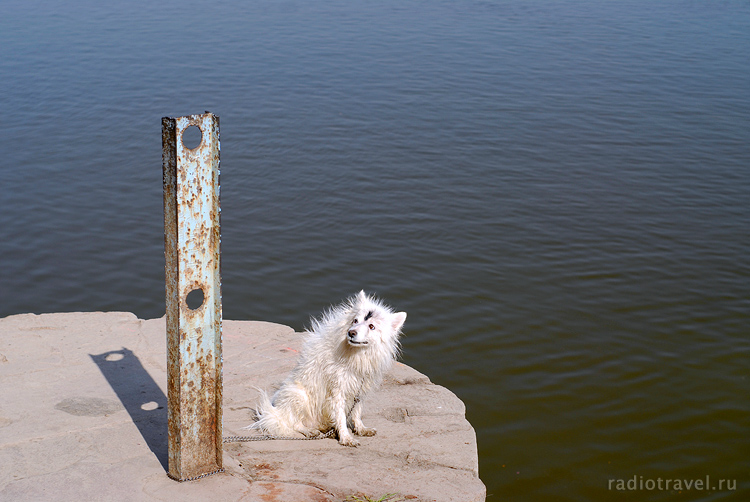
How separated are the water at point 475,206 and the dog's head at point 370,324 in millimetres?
1855

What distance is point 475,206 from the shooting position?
35.3 feet

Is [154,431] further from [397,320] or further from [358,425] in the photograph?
[397,320]

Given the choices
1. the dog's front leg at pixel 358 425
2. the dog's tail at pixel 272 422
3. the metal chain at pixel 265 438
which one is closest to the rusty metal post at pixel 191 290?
the metal chain at pixel 265 438

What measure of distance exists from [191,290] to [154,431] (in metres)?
1.33

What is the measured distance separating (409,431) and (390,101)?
9945 millimetres

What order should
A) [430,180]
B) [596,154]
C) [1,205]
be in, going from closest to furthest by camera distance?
[1,205], [430,180], [596,154]

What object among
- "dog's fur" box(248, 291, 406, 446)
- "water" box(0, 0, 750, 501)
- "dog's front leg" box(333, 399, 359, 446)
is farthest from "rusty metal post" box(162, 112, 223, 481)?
"water" box(0, 0, 750, 501)

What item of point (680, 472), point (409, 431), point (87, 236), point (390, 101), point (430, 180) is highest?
point (390, 101)

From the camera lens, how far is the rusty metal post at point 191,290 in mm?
3717

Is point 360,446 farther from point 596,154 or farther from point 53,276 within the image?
point 596,154

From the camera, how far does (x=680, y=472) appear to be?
19.8 feet

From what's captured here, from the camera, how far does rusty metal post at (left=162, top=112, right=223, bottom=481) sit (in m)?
3.72

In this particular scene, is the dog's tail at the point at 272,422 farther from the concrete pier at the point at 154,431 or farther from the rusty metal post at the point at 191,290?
the rusty metal post at the point at 191,290

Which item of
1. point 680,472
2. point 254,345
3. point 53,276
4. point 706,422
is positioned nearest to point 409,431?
point 254,345
